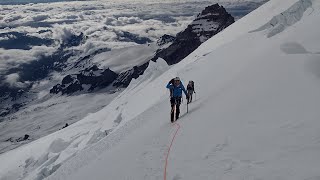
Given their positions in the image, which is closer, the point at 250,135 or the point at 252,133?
the point at 250,135

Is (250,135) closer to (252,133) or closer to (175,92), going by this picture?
(252,133)

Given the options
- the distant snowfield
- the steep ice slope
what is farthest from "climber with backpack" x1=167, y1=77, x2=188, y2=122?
the steep ice slope

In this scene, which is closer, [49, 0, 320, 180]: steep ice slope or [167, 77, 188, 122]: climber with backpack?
[49, 0, 320, 180]: steep ice slope

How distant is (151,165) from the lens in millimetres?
16797

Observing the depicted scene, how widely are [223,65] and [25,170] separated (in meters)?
33.1

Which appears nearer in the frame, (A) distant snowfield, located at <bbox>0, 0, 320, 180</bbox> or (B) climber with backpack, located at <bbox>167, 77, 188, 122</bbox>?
(A) distant snowfield, located at <bbox>0, 0, 320, 180</bbox>

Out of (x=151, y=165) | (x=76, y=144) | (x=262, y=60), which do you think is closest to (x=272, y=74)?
(x=262, y=60)

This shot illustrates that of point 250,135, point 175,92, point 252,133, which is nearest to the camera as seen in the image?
point 250,135

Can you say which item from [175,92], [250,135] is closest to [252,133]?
[250,135]

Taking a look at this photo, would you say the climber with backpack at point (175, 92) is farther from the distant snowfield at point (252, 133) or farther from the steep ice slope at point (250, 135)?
the steep ice slope at point (250, 135)

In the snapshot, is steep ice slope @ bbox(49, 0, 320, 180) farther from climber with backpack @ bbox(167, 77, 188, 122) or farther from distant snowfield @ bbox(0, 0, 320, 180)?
climber with backpack @ bbox(167, 77, 188, 122)

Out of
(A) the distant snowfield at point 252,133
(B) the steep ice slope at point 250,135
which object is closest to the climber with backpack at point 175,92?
(A) the distant snowfield at point 252,133

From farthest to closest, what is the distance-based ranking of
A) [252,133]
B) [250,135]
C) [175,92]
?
[175,92] < [252,133] < [250,135]

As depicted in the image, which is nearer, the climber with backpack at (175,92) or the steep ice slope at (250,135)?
the steep ice slope at (250,135)
